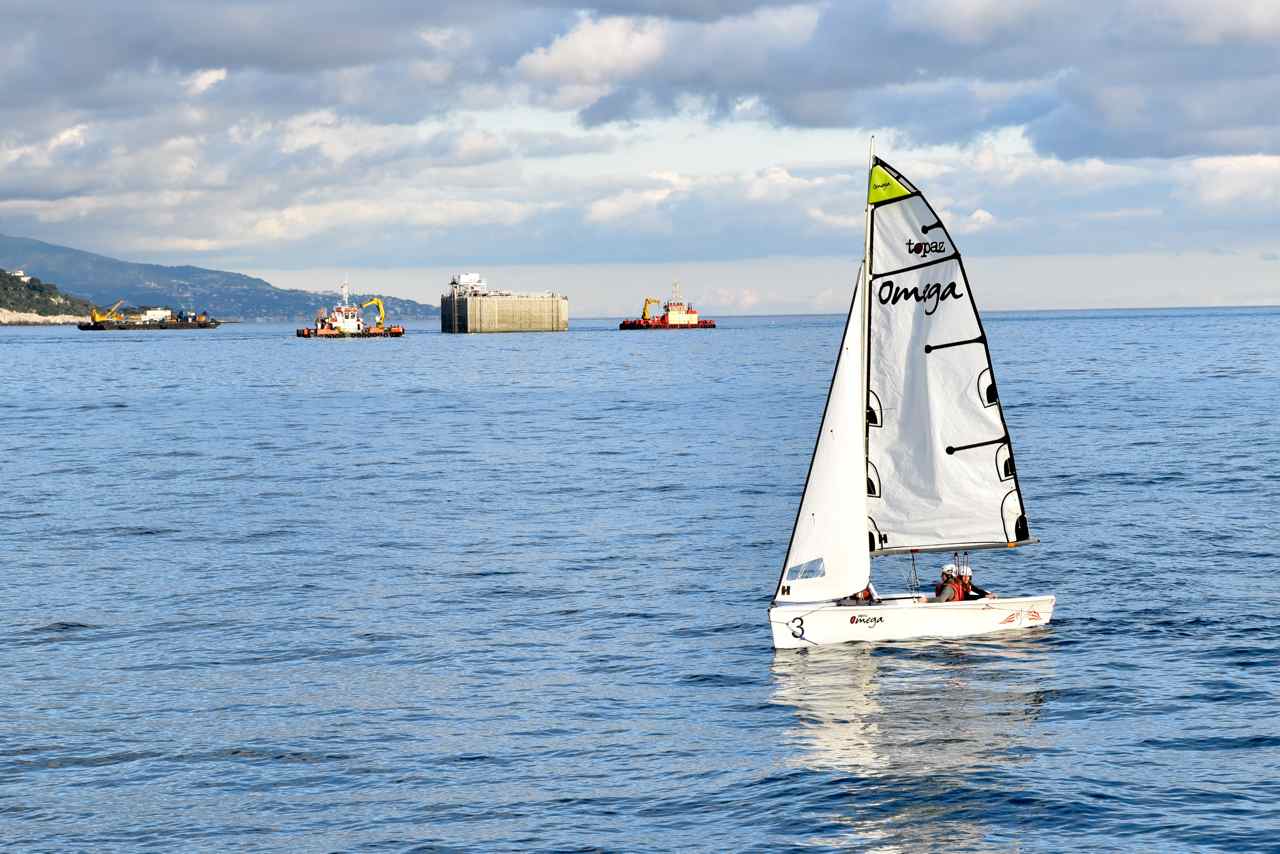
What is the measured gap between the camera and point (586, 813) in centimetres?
2242

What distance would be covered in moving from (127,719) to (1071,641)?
2066cm

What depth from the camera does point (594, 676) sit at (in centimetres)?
3056

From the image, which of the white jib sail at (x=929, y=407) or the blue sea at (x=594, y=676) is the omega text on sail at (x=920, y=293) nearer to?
the white jib sail at (x=929, y=407)

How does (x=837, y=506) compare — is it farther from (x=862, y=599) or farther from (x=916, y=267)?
(x=916, y=267)

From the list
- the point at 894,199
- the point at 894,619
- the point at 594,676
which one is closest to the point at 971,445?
the point at 894,619

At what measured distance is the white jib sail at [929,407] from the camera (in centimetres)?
3028

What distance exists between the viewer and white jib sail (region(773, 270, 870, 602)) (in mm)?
30406

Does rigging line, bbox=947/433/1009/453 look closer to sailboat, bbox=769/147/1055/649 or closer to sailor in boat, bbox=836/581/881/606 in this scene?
sailboat, bbox=769/147/1055/649

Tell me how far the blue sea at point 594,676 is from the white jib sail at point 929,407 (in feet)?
9.46

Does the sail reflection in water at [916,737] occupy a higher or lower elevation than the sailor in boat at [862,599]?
lower

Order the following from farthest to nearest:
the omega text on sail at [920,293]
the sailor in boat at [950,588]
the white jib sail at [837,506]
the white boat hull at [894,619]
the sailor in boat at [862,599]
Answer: the sailor in boat at [950,588] < the sailor in boat at [862,599] < the white boat hull at [894,619] < the omega text on sail at [920,293] < the white jib sail at [837,506]

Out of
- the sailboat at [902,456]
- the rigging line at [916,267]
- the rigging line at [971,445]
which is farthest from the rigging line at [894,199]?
the rigging line at [971,445]

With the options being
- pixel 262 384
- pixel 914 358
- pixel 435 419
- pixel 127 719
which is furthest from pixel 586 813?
pixel 262 384

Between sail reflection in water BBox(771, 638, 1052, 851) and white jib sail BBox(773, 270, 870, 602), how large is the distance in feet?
5.59
